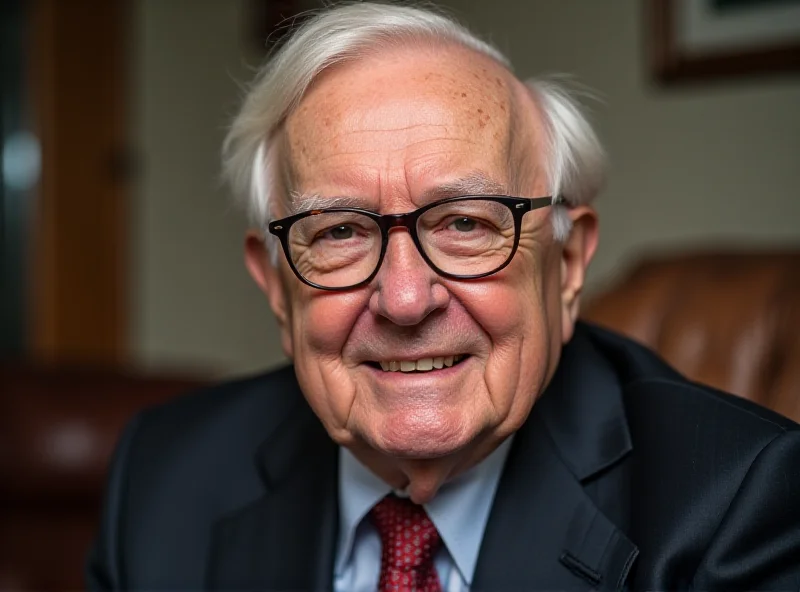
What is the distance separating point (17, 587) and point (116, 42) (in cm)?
292

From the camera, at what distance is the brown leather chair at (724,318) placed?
164 centimetres

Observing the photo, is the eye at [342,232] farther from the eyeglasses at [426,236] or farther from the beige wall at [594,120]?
the beige wall at [594,120]

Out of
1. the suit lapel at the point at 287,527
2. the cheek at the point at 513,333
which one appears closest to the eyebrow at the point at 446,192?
the cheek at the point at 513,333

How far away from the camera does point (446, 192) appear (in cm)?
123

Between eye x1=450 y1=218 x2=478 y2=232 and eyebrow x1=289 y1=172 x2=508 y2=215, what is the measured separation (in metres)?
0.04

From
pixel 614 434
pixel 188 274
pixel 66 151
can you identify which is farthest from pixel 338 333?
pixel 66 151

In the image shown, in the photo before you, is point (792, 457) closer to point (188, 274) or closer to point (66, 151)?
point (188, 274)

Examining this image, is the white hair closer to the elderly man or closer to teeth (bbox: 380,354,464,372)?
the elderly man

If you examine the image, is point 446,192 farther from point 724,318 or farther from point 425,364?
point 724,318

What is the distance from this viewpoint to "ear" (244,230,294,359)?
1429 mm

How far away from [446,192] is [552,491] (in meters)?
0.45

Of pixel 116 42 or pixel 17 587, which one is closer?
pixel 17 587

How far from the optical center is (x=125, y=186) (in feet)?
15.0

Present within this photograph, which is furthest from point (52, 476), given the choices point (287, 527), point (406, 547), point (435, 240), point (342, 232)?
point (435, 240)
